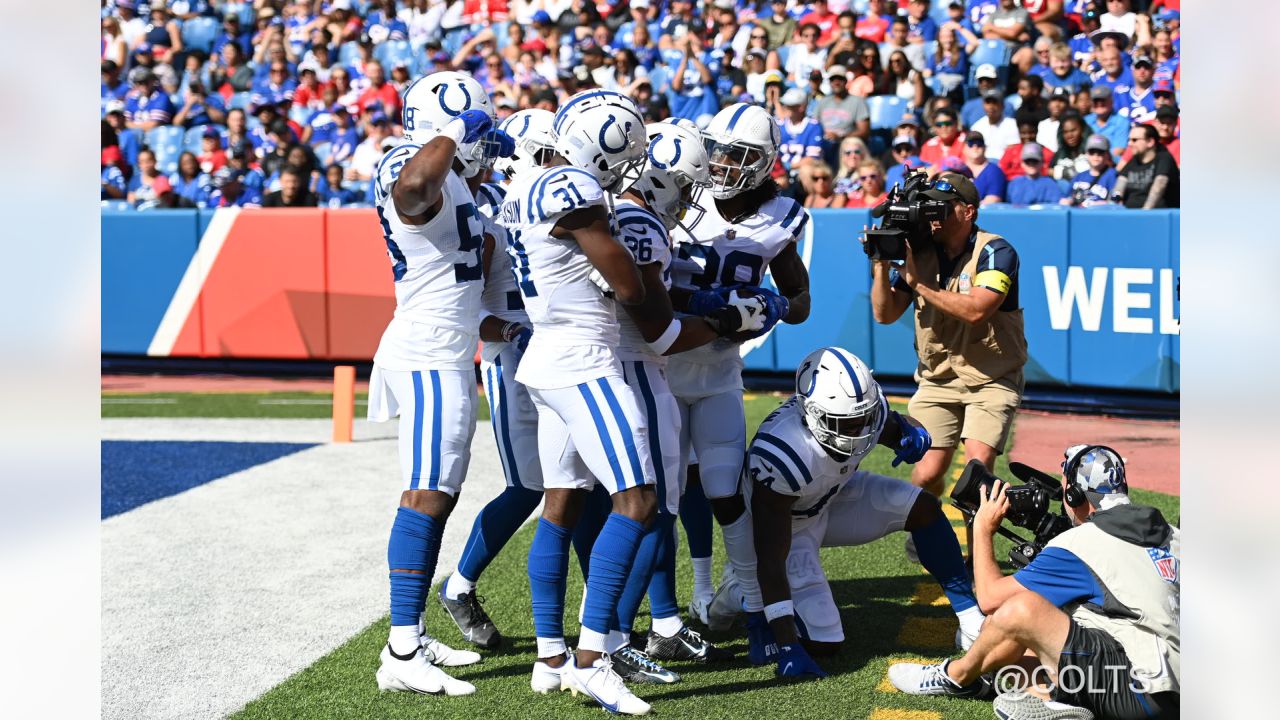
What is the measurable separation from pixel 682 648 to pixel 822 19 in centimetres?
1000

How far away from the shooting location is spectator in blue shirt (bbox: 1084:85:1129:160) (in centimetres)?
1093

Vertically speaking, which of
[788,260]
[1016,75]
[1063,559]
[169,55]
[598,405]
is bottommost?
[1063,559]

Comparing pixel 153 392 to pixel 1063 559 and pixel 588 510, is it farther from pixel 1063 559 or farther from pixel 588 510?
pixel 1063 559

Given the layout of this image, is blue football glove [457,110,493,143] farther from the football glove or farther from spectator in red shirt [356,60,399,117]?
spectator in red shirt [356,60,399,117]

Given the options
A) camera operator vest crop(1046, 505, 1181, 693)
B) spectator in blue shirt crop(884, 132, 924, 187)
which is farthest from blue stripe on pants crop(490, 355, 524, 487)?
spectator in blue shirt crop(884, 132, 924, 187)

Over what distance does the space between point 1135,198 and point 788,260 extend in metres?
5.89

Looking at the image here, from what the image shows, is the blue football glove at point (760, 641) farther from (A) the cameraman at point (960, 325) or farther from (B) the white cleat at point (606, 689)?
(A) the cameraman at point (960, 325)

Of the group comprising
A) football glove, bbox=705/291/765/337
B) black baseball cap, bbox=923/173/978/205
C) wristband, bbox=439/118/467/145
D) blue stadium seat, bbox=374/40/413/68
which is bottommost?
football glove, bbox=705/291/765/337

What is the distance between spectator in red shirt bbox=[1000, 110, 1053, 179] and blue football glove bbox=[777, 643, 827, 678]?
7361mm

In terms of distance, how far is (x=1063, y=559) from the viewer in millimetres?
3738

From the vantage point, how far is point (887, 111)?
1212 cm
